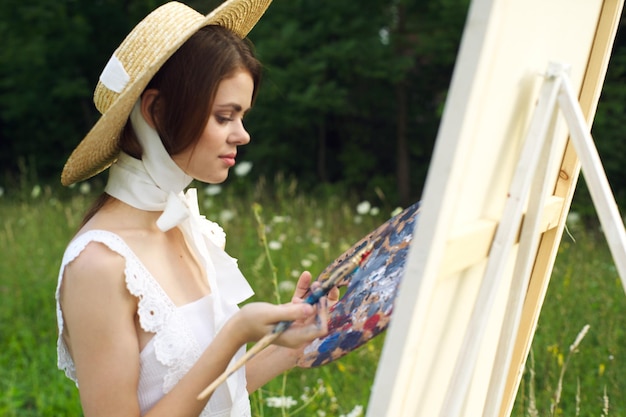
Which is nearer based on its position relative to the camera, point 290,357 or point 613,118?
point 290,357

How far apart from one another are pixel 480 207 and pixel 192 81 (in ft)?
2.14

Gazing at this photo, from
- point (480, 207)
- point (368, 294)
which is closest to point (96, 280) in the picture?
point (368, 294)

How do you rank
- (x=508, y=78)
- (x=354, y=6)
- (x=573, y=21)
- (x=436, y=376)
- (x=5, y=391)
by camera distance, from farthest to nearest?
(x=354, y=6)
(x=5, y=391)
(x=573, y=21)
(x=436, y=376)
(x=508, y=78)

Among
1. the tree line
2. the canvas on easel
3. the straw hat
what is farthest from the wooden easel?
the tree line

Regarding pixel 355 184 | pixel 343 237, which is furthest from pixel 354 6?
pixel 343 237

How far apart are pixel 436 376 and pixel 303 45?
919cm

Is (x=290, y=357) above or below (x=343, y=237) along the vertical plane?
above

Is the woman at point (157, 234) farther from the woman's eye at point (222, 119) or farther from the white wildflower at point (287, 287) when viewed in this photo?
the white wildflower at point (287, 287)

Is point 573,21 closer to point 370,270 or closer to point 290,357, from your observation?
point 370,270

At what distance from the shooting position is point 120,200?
154 centimetres

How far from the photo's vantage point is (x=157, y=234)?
5.11 ft

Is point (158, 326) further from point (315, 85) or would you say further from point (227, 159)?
point (315, 85)

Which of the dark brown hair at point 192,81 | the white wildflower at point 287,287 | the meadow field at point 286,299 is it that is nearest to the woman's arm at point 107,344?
the dark brown hair at point 192,81

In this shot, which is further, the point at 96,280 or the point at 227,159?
the point at 227,159
